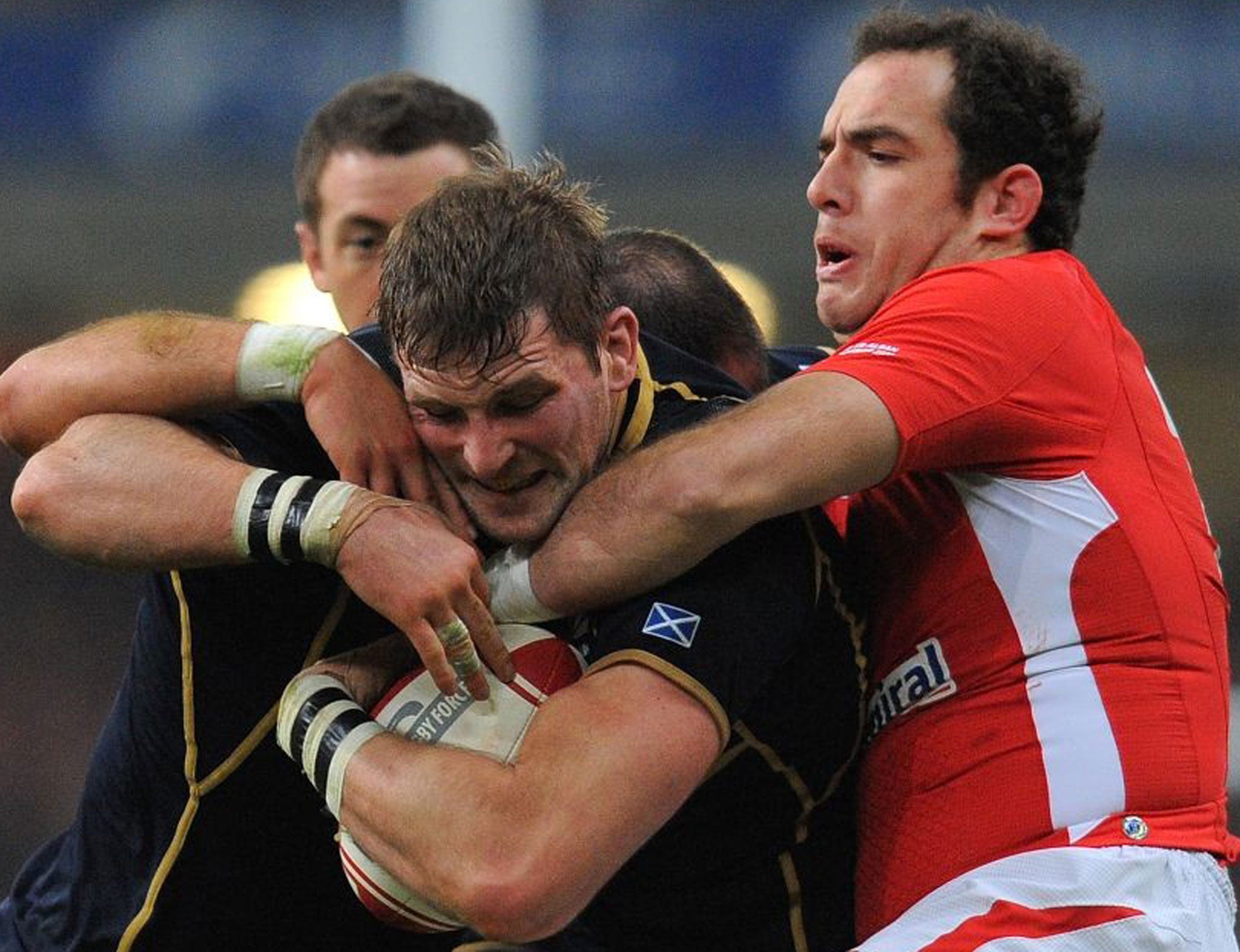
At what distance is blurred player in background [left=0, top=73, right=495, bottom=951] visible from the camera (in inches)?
135

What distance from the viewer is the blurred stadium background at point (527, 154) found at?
10391mm

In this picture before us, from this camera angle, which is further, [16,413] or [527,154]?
[527,154]

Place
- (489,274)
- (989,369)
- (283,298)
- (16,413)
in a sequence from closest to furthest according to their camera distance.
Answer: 1. (489,274)
2. (989,369)
3. (16,413)
4. (283,298)

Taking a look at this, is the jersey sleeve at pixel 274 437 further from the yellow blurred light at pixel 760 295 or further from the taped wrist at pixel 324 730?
the yellow blurred light at pixel 760 295

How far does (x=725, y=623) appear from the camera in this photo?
10.5 feet

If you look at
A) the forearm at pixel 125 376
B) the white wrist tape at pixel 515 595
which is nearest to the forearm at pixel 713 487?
the white wrist tape at pixel 515 595

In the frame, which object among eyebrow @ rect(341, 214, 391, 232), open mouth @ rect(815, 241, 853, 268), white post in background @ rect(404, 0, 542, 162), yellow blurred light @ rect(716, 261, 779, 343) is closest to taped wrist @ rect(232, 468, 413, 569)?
open mouth @ rect(815, 241, 853, 268)

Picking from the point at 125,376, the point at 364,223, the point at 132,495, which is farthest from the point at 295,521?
the point at 364,223

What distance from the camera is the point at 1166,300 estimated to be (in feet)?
37.4

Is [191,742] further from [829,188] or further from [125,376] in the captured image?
[829,188]

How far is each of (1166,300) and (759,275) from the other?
2.05m

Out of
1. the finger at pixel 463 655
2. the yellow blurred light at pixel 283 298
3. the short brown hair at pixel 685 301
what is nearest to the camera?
the finger at pixel 463 655

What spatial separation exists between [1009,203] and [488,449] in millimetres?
1321

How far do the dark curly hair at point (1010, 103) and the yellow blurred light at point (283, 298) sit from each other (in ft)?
21.1
